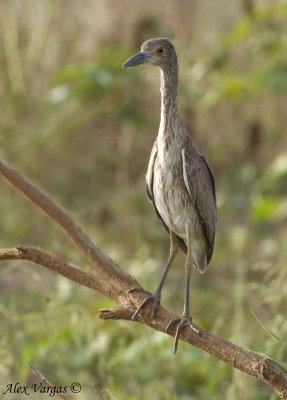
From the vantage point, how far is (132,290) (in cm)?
319

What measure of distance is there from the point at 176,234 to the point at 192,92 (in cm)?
357

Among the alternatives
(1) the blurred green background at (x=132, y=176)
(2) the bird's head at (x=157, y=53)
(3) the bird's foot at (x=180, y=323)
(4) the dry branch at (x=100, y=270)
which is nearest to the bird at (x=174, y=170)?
(2) the bird's head at (x=157, y=53)

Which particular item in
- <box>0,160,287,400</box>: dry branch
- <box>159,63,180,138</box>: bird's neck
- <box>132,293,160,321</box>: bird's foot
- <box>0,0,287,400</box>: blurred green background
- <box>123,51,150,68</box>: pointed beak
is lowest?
<box>0,0,287,400</box>: blurred green background

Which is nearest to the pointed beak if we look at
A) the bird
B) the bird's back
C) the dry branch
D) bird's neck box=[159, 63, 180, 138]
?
the bird

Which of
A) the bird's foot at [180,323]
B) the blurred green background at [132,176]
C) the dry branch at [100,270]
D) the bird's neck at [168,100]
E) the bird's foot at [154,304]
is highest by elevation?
the bird's neck at [168,100]

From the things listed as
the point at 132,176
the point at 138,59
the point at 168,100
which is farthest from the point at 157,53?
the point at 132,176

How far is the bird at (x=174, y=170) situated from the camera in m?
3.66

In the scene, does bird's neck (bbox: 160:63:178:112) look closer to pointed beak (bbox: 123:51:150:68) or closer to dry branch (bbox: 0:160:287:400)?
pointed beak (bbox: 123:51:150:68)

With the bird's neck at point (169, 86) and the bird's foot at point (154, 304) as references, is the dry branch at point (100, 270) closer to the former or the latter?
the bird's foot at point (154, 304)

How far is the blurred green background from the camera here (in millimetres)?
4609

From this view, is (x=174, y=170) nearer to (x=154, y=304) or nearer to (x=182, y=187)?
(x=182, y=187)

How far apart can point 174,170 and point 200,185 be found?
0.52 feet

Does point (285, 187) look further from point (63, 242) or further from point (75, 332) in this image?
point (75, 332)

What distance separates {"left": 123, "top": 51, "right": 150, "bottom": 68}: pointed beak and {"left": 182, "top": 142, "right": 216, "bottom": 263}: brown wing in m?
0.41
